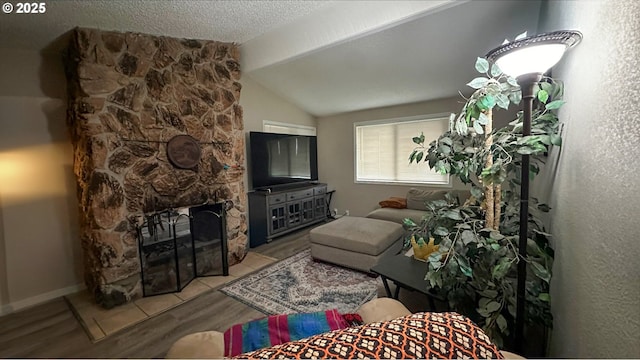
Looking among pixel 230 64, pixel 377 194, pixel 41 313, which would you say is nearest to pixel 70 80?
pixel 230 64

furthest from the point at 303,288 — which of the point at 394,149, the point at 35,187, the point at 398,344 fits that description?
the point at 394,149

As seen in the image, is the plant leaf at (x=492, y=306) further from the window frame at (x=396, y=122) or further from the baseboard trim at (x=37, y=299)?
the baseboard trim at (x=37, y=299)

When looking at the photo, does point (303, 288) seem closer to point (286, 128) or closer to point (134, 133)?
point (134, 133)

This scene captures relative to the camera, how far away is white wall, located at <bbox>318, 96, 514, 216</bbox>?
4.50 meters

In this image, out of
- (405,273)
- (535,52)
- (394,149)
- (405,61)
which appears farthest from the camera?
(394,149)

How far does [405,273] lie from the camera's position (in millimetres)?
1834

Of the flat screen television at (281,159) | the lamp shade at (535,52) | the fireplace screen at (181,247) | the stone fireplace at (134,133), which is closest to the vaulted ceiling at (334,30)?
the stone fireplace at (134,133)

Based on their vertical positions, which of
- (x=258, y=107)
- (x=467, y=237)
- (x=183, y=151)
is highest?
(x=258, y=107)

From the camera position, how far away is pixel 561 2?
1.38 m

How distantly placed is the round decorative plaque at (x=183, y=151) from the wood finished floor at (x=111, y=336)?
1.41 m

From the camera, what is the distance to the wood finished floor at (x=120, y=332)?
69.4 inches

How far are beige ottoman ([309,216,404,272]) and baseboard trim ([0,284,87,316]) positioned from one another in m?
2.51

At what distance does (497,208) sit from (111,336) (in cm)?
277

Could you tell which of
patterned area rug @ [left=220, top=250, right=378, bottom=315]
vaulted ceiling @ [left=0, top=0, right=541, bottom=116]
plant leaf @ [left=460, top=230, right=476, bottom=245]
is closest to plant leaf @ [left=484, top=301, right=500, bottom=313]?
plant leaf @ [left=460, top=230, right=476, bottom=245]
